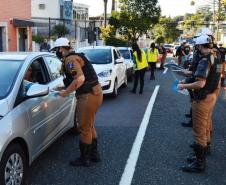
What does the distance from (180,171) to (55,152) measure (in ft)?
6.25

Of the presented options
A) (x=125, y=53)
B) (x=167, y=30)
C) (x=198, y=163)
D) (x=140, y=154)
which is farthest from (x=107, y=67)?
(x=167, y=30)

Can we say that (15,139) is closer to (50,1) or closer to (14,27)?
(14,27)

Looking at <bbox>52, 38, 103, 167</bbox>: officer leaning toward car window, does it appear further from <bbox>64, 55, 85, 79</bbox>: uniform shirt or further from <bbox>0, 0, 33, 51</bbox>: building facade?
<bbox>0, 0, 33, 51</bbox>: building facade

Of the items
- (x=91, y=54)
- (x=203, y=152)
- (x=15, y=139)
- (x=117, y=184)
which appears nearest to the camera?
(x=15, y=139)

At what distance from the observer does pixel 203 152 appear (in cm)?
529

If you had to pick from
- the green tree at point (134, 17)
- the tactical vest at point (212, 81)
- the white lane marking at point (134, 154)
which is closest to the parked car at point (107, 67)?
the white lane marking at point (134, 154)

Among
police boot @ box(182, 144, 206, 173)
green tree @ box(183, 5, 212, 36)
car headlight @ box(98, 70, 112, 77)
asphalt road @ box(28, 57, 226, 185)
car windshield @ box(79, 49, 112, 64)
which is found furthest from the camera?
green tree @ box(183, 5, 212, 36)

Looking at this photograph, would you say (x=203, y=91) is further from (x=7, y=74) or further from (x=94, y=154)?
(x=7, y=74)

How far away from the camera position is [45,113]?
5.20m

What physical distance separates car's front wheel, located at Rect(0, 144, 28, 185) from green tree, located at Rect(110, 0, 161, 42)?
33336mm

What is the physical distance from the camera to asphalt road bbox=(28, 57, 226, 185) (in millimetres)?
5043

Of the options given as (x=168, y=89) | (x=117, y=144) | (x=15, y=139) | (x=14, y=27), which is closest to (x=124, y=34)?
(x=14, y=27)

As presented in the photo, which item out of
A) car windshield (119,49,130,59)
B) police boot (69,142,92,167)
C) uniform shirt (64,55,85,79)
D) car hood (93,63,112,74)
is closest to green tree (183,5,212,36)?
car windshield (119,49,130,59)

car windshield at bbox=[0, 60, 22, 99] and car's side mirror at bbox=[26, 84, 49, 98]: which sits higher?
car windshield at bbox=[0, 60, 22, 99]
